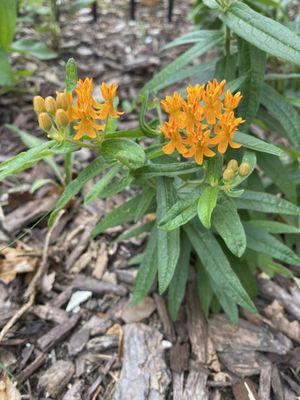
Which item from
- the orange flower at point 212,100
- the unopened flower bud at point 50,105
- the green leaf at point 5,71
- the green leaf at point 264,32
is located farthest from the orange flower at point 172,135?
the green leaf at point 5,71

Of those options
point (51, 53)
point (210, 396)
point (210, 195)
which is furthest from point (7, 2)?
point (210, 396)

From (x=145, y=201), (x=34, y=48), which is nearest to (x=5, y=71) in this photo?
(x=34, y=48)

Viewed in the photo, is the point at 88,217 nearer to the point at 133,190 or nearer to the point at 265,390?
the point at 133,190

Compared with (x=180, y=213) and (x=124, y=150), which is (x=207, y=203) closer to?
(x=180, y=213)

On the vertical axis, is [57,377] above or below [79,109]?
below

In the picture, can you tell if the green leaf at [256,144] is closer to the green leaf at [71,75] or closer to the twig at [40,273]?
the green leaf at [71,75]

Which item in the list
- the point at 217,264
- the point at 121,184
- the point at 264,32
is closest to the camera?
the point at 264,32
